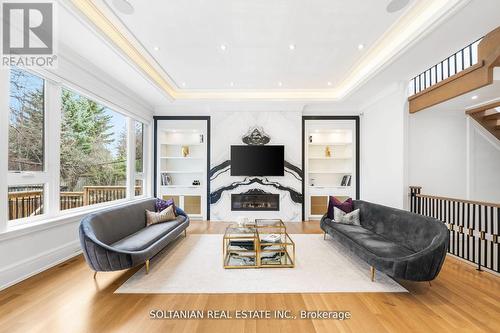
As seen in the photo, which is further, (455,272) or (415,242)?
(455,272)

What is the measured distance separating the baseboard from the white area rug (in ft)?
4.02

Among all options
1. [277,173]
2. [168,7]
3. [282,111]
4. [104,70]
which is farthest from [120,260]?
[282,111]

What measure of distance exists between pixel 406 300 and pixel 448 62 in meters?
3.76

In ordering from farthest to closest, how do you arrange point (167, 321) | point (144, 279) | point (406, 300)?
point (144, 279) → point (406, 300) → point (167, 321)

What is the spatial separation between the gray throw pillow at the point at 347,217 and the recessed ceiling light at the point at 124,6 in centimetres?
428

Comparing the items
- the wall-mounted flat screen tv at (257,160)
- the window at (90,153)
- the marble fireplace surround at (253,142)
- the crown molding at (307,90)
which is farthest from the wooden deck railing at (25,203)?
the wall-mounted flat screen tv at (257,160)

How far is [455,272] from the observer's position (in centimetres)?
289

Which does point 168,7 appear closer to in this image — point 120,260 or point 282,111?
point 120,260

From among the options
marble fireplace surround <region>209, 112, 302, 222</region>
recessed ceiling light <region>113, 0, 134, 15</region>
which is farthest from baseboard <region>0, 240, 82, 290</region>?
recessed ceiling light <region>113, 0, 134, 15</region>

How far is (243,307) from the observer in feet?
7.08

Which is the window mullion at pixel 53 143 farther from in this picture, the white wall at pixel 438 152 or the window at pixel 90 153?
the white wall at pixel 438 152

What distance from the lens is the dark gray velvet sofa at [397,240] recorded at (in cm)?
228

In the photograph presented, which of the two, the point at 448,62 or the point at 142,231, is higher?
the point at 448,62

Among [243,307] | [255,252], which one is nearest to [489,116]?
[255,252]
